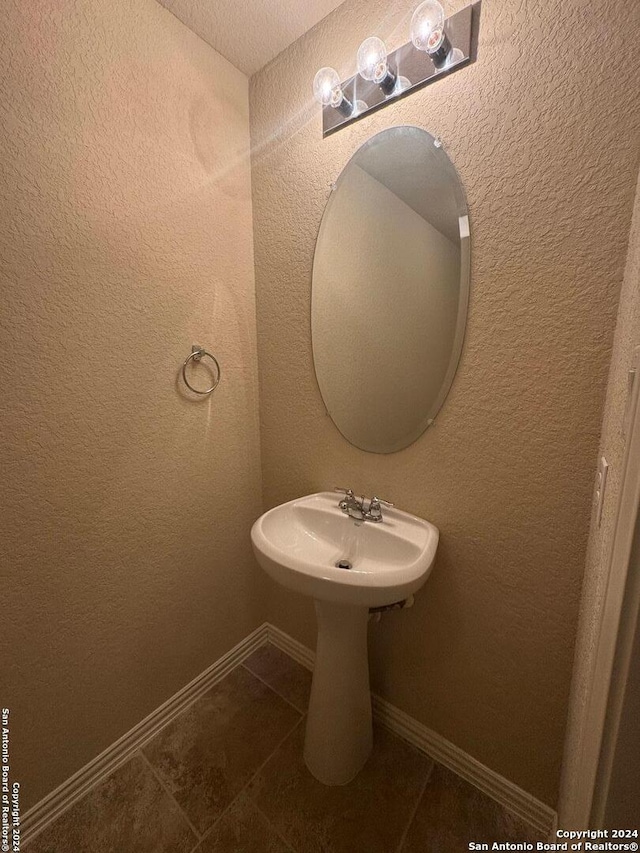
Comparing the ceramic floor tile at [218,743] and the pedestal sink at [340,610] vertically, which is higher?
the pedestal sink at [340,610]

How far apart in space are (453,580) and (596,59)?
1.27 m

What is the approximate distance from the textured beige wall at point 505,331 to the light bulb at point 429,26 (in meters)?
0.09

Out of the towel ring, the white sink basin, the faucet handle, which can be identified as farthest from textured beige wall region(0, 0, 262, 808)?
the faucet handle

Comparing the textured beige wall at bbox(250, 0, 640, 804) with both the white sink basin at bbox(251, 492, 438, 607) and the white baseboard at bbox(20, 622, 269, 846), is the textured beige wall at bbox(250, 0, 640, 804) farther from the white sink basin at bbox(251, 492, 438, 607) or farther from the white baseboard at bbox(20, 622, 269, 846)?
the white baseboard at bbox(20, 622, 269, 846)

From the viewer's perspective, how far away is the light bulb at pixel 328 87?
38.5 inches

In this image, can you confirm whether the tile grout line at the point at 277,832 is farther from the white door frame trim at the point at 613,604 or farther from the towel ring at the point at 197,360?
the towel ring at the point at 197,360

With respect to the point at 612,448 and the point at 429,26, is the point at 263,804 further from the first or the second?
the point at 429,26

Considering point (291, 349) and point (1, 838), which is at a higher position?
point (291, 349)

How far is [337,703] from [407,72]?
71.7 inches

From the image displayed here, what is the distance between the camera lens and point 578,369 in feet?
2.55

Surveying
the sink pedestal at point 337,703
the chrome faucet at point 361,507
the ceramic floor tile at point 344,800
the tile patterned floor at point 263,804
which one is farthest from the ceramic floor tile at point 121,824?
the chrome faucet at point 361,507

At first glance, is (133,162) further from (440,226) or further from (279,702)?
(279,702)

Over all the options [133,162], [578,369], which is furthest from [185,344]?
[578,369]

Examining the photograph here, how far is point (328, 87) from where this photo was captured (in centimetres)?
98
